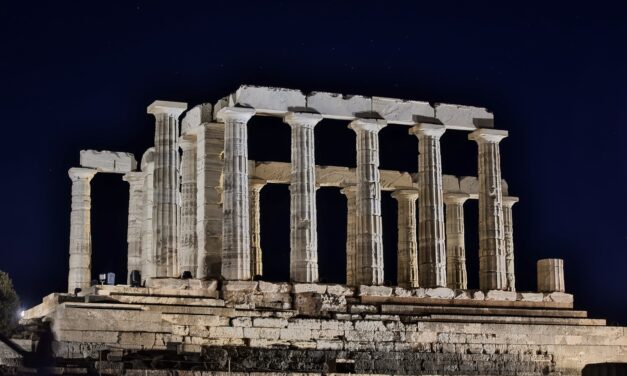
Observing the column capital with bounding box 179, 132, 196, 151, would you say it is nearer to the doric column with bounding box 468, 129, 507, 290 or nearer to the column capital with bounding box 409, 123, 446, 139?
the column capital with bounding box 409, 123, 446, 139

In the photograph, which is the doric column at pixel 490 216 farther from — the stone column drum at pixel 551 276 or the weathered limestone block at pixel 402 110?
the weathered limestone block at pixel 402 110

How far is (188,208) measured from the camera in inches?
2515

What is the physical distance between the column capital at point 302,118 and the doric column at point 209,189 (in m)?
3.30

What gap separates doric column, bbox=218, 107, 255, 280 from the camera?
194 feet

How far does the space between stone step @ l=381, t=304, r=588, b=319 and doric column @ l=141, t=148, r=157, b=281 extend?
1244 centimetres

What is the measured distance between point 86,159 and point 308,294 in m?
15.2

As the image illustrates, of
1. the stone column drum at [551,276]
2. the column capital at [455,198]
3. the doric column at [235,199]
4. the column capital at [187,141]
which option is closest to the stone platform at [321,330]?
the stone column drum at [551,276]

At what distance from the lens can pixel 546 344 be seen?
197ft

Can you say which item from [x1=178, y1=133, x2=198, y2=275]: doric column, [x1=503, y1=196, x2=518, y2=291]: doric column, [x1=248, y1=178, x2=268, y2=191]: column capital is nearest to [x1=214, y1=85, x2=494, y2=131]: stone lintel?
[x1=178, y1=133, x2=198, y2=275]: doric column

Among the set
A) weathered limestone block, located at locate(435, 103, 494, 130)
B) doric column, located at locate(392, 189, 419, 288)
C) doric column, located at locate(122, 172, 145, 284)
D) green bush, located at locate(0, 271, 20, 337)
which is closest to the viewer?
weathered limestone block, located at locate(435, 103, 494, 130)

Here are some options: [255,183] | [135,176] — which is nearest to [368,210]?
[255,183]

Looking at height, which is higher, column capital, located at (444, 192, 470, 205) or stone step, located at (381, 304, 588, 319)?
column capital, located at (444, 192, 470, 205)

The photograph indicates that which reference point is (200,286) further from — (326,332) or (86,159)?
(86,159)

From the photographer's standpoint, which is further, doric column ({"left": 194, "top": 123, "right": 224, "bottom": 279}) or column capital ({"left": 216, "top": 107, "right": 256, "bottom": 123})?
doric column ({"left": 194, "top": 123, "right": 224, "bottom": 279})
